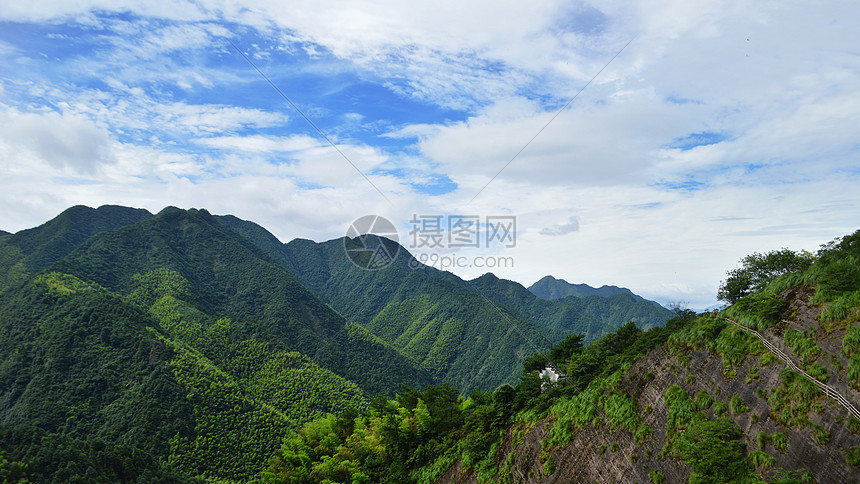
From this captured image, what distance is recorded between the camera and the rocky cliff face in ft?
33.0

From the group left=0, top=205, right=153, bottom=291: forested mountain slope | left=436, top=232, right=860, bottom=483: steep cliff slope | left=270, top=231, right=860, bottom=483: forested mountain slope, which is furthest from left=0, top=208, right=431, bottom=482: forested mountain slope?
left=436, top=232, right=860, bottom=483: steep cliff slope

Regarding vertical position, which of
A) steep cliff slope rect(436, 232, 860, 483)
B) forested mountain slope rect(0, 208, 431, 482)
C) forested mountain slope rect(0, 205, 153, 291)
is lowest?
forested mountain slope rect(0, 208, 431, 482)

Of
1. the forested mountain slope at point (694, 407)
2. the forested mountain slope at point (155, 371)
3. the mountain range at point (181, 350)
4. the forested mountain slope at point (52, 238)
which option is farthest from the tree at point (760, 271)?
the forested mountain slope at point (52, 238)

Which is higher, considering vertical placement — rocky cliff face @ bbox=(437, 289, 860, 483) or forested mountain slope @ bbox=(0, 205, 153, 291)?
forested mountain slope @ bbox=(0, 205, 153, 291)

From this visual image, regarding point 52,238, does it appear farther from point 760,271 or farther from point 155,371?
point 760,271

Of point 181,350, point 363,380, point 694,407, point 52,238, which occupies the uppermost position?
point 52,238

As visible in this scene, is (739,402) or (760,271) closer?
(739,402)

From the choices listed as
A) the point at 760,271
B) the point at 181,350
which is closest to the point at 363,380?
the point at 181,350

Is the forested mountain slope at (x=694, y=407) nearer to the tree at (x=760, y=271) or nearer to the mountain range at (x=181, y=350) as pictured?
the tree at (x=760, y=271)

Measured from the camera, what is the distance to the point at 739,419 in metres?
12.1

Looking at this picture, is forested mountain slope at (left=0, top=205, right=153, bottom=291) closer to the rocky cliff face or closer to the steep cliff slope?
the rocky cliff face

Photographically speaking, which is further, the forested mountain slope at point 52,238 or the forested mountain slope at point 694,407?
the forested mountain slope at point 52,238

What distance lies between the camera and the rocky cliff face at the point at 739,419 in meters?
10.1

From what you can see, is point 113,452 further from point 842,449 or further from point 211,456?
point 842,449
